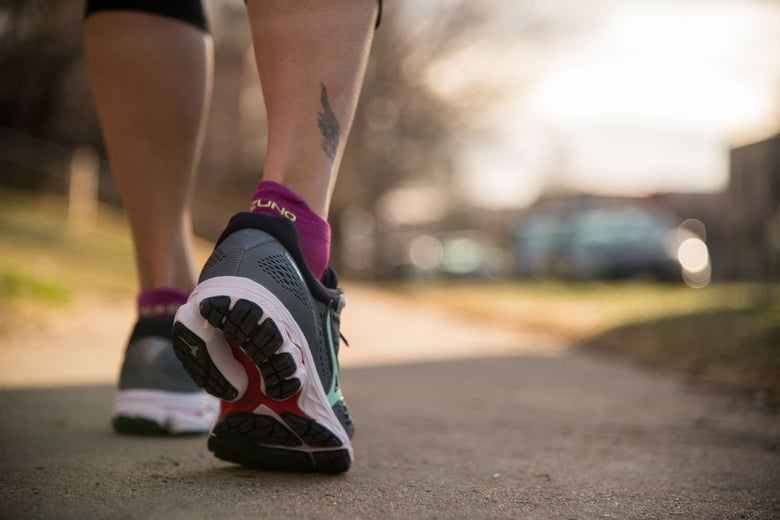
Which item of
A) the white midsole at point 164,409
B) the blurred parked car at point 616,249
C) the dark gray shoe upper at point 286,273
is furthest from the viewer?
the blurred parked car at point 616,249

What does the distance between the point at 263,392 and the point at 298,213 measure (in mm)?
289

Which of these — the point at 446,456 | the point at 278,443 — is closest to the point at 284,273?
the point at 278,443

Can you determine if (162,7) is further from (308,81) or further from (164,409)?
(164,409)

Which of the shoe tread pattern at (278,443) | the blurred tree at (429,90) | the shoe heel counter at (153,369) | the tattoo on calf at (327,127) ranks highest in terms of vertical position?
the blurred tree at (429,90)

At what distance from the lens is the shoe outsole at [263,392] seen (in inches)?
39.7

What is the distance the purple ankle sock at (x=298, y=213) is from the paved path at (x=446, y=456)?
0.35m

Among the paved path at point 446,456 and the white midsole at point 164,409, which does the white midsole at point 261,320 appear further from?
the white midsole at point 164,409

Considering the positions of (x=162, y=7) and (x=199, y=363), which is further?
(x=162, y=7)

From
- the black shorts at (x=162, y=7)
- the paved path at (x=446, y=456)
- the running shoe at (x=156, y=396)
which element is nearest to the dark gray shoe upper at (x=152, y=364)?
the running shoe at (x=156, y=396)

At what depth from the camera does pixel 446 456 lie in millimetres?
1339

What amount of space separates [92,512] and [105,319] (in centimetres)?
381

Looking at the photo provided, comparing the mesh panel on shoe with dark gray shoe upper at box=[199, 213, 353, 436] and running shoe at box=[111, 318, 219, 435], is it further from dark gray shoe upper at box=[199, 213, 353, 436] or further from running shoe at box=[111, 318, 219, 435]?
running shoe at box=[111, 318, 219, 435]

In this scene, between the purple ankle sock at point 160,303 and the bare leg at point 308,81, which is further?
the purple ankle sock at point 160,303

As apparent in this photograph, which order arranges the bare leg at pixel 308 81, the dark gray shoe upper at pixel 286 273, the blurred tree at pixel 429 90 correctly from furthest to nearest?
the blurred tree at pixel 429 90
the bare leg at pixel 308 81
the dark gray shoe upper at pixel 286 273
